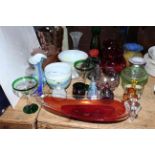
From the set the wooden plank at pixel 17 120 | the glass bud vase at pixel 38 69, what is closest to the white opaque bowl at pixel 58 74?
the glass bud vase at pixel 38 69

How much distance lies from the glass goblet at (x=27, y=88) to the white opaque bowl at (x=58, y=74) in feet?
0.22

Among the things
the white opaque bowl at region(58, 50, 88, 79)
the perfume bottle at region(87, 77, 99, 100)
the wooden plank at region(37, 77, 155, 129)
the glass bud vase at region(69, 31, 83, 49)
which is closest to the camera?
the wooden plank at region(37, 77, 155, 129)

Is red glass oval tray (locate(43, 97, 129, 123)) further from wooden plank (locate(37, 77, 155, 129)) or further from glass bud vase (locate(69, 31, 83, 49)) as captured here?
glass bud vase (locate(69, 31, 83, 49))

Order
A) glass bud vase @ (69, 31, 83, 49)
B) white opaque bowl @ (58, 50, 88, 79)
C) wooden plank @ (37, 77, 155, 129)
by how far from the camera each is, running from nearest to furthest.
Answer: wooden plank @ (37, 77, 155, 129) → white opaque bowl @ (58, 50, 88, 79) → glass bud vase @ (69, 31, 83, 49)

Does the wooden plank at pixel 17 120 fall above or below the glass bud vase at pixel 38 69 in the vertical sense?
below

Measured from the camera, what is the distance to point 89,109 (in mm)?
797

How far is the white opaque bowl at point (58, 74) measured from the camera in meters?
0.87

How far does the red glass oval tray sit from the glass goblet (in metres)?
0.05

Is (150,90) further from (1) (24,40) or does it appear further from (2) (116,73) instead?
(1) (24,40)

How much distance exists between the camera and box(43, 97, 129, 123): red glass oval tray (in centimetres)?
76

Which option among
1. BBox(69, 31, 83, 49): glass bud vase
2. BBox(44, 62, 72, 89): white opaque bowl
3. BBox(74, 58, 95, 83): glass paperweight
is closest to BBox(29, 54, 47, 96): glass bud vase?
BBox(44, 62, 72, 89): white opaque bowl

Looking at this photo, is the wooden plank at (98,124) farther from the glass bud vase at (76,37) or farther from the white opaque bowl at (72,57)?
the glass bud vase at (76,37)
